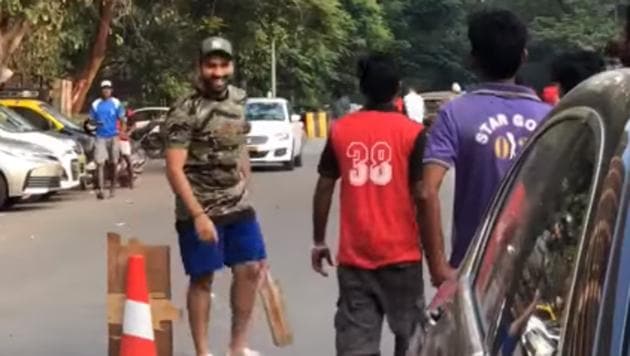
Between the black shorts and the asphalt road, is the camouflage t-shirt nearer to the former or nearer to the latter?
the asphalt road

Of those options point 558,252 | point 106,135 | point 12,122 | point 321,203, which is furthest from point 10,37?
point 558,252

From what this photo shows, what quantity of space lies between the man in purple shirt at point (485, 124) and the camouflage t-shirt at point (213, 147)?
91.6 inches

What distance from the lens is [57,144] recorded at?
21.1 meters

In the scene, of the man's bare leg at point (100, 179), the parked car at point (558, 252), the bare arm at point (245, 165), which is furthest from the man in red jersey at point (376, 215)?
the man's bare leg at point (100, 179)

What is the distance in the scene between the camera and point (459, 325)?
12.0 ft

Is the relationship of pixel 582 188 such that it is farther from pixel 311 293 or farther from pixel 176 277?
pixel 176 277

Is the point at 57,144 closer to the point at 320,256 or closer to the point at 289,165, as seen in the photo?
the point at 289,165

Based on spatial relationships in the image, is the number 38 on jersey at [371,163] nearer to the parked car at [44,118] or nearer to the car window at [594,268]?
the car window at [594,268]

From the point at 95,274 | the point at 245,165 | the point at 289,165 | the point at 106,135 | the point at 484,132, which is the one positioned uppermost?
the point at 484,132

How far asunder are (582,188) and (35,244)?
41.9 feet

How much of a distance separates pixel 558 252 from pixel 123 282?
426 centimetres

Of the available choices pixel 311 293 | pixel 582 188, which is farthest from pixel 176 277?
pixel 582 188

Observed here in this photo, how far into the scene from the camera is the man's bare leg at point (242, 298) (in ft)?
25.4

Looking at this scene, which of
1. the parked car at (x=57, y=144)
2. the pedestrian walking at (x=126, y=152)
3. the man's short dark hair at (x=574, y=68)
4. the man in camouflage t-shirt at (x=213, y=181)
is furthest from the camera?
the pedestrian walking at (x=126, y=152)
